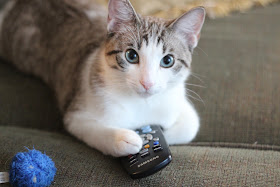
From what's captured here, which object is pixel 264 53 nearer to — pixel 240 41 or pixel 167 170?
pixel 240 41

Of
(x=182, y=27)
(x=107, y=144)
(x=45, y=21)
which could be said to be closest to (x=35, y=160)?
(x=107, y=144)

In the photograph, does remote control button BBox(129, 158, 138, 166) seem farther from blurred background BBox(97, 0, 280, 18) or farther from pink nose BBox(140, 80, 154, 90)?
blurred background BBox(97, 0, 280, 18)

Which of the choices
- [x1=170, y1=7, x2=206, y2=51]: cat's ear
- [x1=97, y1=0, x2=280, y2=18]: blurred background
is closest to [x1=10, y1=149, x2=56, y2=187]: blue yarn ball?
[x1=170, y1=7, x2=206, y2=51]: cat's ear

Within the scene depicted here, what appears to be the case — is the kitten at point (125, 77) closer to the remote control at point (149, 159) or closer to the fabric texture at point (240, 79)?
the remote control at point (149, 159)

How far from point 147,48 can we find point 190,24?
26cm

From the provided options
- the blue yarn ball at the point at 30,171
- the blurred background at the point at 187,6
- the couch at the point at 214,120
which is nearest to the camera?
the blue yarn ball at the point at 30,171

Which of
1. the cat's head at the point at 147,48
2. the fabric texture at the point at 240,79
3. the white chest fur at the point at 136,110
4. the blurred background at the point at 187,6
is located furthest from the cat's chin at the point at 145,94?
the blurred background at the point at 187,6

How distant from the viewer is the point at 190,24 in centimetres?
149

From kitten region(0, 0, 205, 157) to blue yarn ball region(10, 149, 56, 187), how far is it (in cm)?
28

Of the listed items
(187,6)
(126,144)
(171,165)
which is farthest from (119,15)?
(187,6)

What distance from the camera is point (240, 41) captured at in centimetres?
228

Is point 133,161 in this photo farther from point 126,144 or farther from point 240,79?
point 240,79

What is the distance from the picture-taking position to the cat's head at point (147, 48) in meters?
1.35

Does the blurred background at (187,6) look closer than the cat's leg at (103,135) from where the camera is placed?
No
